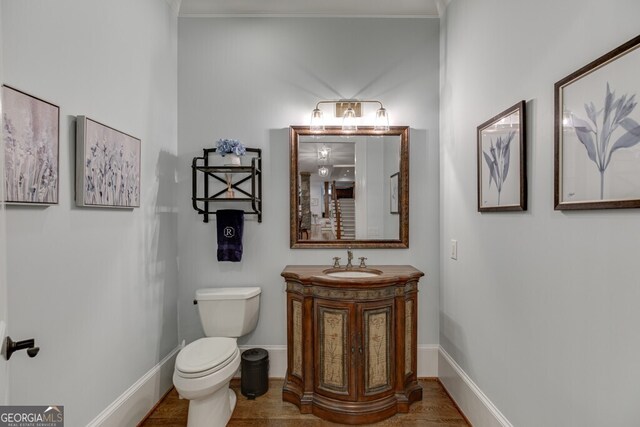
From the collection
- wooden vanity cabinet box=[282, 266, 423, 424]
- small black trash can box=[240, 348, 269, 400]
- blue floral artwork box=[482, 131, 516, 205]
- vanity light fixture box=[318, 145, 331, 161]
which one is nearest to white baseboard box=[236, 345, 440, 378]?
small black trash can box=[240, 348, 269, 400]

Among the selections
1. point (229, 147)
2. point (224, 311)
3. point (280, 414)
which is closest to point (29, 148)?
point (229, 147)

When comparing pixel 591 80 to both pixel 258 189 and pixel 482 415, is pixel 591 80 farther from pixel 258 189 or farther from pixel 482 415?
pixel 258 189

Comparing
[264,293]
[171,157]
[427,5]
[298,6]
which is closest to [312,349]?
[264,293]

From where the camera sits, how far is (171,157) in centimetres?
242

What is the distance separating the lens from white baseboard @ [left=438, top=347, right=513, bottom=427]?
1684 mm

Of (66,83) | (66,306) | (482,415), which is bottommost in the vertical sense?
(482,415)

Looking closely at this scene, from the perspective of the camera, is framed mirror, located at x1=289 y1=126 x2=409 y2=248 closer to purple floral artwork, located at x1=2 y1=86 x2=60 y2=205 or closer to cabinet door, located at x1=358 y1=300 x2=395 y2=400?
cabinet door, located at x1=358 y1=300 x2=395 y2=400

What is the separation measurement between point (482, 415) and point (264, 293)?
5.28 ft

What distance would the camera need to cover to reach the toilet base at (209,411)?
6.03 feet

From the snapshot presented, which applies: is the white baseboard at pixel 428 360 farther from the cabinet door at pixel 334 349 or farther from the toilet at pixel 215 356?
the toilet at pixel 215 356

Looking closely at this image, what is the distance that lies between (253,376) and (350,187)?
1.54m

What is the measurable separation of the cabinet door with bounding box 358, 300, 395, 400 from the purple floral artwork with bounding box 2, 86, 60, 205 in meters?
1.67

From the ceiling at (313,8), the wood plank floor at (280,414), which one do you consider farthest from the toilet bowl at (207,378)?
the ceiling at (313,8)

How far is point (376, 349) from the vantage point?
199 centimetres
